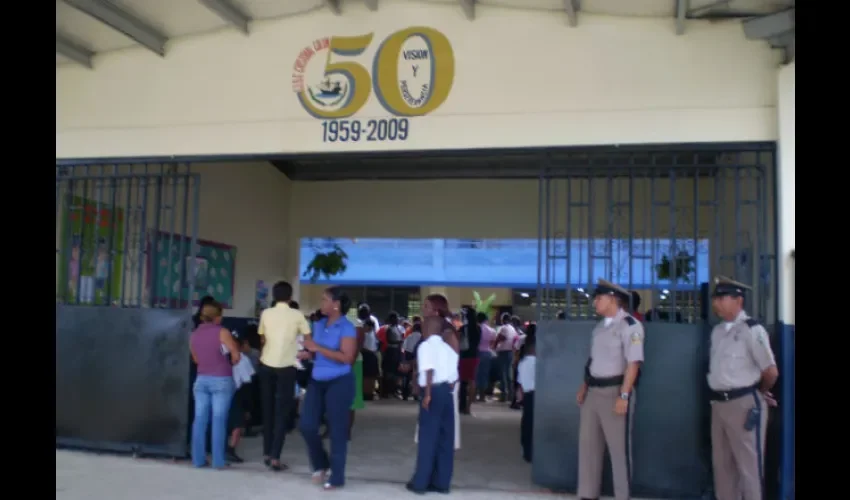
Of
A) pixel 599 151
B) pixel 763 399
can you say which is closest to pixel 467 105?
pixel 599 151

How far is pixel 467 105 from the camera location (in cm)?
684

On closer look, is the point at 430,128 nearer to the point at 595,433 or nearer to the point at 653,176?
the point at 653,176

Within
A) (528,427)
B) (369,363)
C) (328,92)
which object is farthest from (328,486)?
(369,363)

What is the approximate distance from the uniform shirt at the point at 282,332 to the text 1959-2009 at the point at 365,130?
1.56m

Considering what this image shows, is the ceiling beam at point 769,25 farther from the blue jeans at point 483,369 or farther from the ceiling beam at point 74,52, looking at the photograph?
the blue jeans at point 483,369

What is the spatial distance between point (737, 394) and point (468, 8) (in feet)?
12.1

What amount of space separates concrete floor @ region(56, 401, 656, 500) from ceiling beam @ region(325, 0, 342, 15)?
4045mm

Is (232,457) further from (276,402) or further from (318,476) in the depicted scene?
(318,476)

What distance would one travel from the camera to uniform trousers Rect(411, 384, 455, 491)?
A: 6348mm

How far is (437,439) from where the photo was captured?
6.37m

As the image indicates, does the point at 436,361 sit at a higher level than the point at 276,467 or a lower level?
higher

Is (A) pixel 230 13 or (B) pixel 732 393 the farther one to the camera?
(A) pixel 230 13

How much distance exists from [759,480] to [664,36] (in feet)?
11.2

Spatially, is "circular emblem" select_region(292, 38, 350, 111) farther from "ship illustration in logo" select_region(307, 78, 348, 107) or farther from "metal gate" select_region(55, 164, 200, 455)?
"metal gate" select_region(55, 164, 200, 455)
